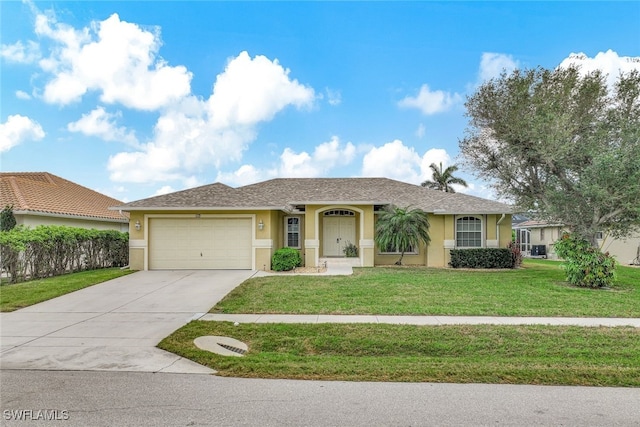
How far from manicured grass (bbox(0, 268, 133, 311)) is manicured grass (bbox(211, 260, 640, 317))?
4.89 metres

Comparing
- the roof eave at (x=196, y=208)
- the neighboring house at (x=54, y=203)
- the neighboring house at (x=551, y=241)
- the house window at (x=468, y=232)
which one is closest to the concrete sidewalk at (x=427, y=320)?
the roof eave at (x=196, y=208)

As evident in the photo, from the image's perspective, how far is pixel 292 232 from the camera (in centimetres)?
1850

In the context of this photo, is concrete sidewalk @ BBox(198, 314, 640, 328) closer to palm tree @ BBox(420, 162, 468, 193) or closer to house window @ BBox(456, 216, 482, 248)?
house window @ BBox(456, 216, 482, 248)

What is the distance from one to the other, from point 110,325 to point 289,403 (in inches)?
200

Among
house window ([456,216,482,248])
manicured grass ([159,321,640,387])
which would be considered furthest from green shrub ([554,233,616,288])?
manicured grass ([159,321,640,387])

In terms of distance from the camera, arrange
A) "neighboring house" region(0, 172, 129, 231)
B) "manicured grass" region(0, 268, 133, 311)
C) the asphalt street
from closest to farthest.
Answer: the asphalt street → "manicured grass" region(0, 268, 133, 311) → "neighboring house" region(0, 172, 129, 231)

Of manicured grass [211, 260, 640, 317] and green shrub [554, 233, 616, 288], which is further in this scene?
green shrub [554, 233, 616, 288]

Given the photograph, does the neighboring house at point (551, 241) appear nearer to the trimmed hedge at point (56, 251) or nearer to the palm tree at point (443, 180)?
the palm tree at point (443, 180)

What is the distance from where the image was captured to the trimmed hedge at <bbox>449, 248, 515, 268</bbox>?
16.5m

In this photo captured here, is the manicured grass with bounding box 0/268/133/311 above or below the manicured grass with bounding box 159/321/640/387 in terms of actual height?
above

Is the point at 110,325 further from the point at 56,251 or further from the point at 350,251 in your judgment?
the point at 350,251

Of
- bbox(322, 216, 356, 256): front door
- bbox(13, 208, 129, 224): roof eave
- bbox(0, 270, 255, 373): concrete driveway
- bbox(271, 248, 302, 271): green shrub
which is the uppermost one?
bbox(13, 208, 129, 224): roof eave

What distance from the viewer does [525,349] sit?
591 cm

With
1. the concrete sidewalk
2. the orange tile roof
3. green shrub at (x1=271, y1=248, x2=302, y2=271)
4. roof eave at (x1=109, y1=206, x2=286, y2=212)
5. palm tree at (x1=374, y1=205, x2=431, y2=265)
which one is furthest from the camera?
the orange tile roof
